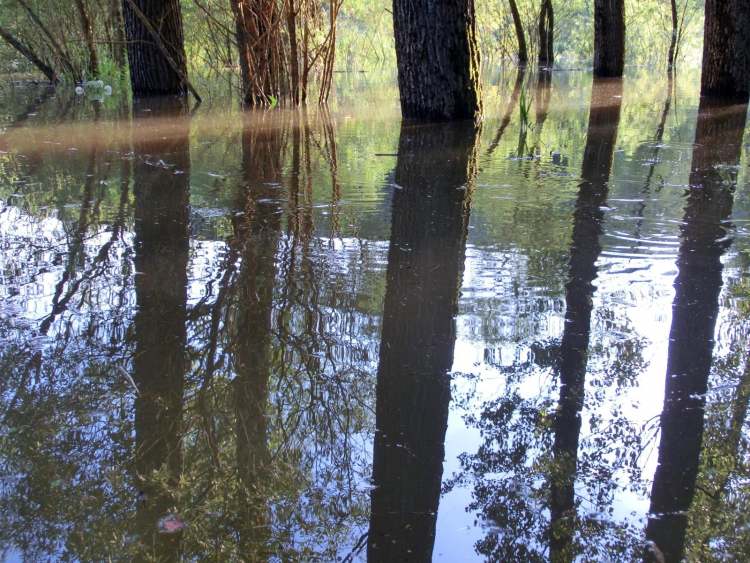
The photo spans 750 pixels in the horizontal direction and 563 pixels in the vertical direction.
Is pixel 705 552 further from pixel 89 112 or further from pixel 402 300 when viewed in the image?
pixel 89 112

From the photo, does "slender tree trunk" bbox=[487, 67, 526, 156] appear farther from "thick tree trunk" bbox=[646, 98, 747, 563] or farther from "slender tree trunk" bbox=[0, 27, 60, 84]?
"slender tree trunk" bbox=[0, 27, 60, 84]

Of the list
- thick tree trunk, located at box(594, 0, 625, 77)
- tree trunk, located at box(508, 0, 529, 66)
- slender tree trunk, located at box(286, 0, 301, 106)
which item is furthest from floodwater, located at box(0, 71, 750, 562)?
tree trunk, located at box(508, 0, 529, 66)

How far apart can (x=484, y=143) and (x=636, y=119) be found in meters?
2.28

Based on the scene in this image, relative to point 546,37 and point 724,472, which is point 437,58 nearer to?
point 724,472

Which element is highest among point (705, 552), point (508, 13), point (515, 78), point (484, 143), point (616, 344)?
point (508, 13)

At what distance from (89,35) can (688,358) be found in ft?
37.5

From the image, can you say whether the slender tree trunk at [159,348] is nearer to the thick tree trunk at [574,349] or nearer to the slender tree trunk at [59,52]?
the thick tree trunk at [574,349]

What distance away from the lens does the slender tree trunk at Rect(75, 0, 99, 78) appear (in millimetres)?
11299

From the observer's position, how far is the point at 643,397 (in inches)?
70.4

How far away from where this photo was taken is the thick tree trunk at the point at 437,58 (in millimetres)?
6238

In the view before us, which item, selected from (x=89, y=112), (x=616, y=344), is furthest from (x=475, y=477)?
(x=89, y=112)

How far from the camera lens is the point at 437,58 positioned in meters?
6.36

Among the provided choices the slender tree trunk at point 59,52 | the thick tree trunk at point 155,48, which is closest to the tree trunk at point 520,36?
the slender tree trunk at point 59,52

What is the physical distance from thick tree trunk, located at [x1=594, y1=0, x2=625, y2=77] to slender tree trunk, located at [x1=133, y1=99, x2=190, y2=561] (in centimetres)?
1071
